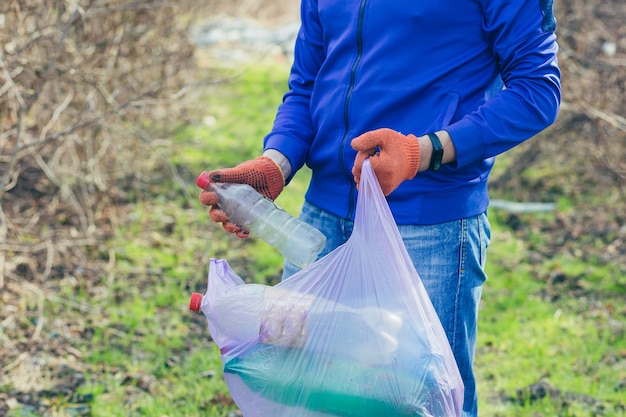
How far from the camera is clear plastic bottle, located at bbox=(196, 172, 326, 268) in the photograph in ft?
6.44

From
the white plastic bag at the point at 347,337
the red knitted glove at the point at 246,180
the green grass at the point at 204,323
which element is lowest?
the green grass at the point at 204,323

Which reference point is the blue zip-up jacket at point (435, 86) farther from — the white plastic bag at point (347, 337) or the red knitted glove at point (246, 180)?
the white plastic bag at point (347, 337)

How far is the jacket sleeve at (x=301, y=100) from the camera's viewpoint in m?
2.08

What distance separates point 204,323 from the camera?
4105 millimetres

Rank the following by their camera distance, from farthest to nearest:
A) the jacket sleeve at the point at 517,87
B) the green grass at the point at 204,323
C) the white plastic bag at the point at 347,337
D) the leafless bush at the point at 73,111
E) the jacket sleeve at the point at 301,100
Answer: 1. the leafless bush at the point at 73,111
2. the green grass at the point at 204,323
3. the jacket sleeve at the point at 301,100
4. the jacket sleeve at the point at 517,87
5. the white plastic bag at the point at 347,337

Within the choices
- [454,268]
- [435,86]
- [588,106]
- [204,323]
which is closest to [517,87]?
[435,86]

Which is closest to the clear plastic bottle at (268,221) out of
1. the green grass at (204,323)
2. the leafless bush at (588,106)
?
the green grass at (204,323)

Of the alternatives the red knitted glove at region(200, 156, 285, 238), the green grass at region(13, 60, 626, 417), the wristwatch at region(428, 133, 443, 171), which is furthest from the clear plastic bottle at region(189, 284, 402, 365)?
the green grass at region(13, 60, 626, 417)

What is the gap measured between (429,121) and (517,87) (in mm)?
215

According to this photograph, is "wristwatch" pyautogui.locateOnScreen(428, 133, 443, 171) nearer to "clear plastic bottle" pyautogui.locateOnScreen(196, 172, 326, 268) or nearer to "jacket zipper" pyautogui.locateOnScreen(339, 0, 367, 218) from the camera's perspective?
"jacket zipper" pyautogui.locateOnScreen(339, 0, 367, 218)

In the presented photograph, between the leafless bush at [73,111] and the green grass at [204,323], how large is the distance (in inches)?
10.9

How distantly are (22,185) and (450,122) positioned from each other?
3894 mm

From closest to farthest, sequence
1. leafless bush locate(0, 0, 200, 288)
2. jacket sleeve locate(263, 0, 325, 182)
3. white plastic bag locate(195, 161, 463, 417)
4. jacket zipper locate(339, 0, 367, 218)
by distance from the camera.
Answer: white plastic bag locate(195, 161, 463, 417) → jacket zipper locate(339, 0, 367, 218) → jacket sleeve locate(263, 0, 325, 182) → leafless bush locate(0, 0, 200, 288)

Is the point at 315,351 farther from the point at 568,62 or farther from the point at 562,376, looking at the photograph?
the point at 568,62
